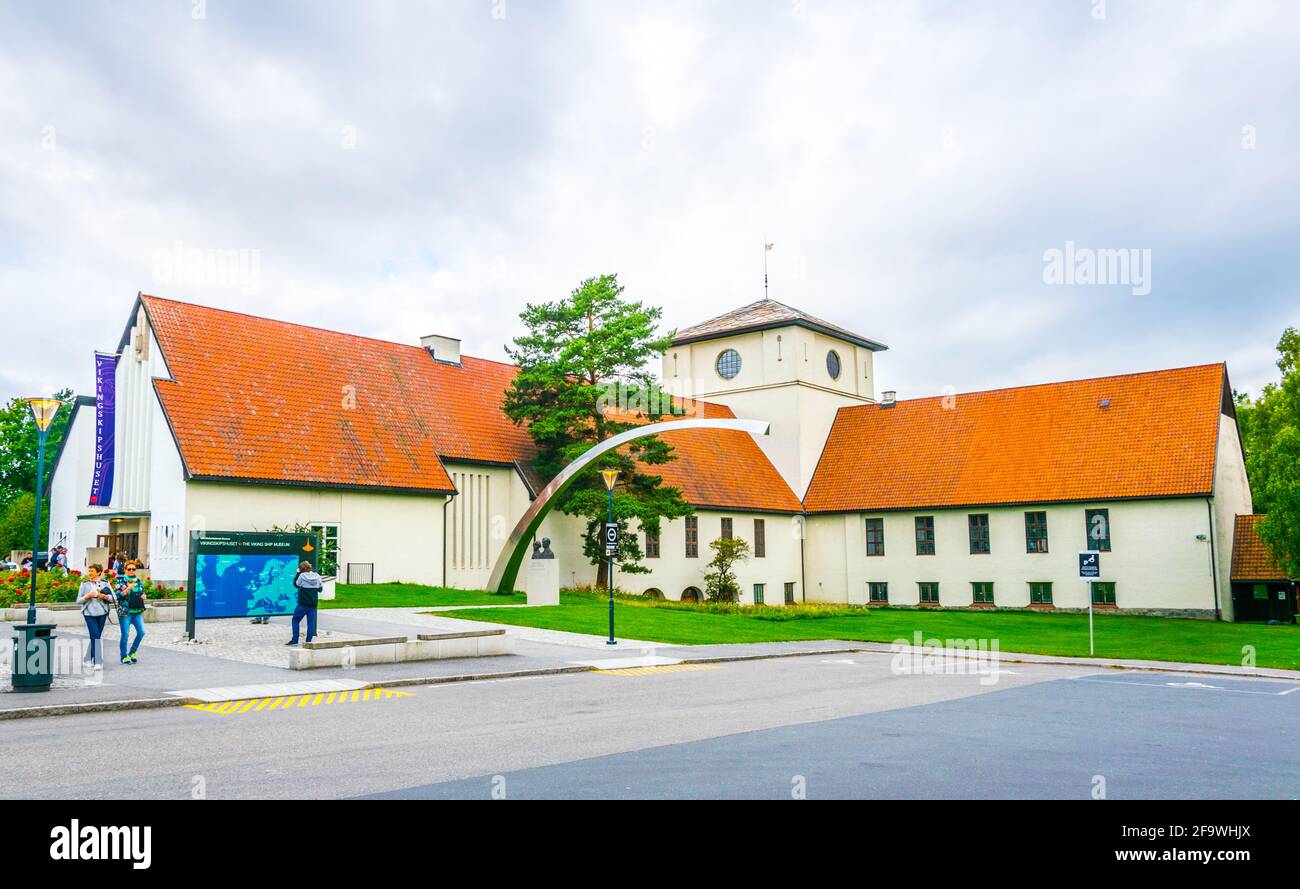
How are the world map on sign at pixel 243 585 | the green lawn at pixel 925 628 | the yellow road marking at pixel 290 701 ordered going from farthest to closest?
the green lawn at pixel 925 628, the world map on sign at pixel 243 585, the yellow road marking at pixel 290 701

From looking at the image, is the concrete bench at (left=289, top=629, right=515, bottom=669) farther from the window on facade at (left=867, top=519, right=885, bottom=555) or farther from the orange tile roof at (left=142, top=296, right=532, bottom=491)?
the window on facade at (left=867, top=519, right=885, bottom=555)

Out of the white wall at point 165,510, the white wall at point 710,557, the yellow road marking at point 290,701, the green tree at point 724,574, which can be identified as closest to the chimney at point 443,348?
the white wall at point 710,557

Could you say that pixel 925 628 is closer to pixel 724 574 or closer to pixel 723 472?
pixel 724 574

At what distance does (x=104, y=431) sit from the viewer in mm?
35375

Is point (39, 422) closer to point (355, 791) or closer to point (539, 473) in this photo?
point (355, 791)

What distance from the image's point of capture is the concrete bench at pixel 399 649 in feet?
58.0

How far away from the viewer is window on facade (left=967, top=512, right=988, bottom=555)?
150ft

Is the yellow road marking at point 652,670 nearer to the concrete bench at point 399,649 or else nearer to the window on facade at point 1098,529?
the concrete bench at point 399,649

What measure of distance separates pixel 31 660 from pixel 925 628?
27.6m

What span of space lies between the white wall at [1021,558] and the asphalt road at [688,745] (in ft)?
84.5

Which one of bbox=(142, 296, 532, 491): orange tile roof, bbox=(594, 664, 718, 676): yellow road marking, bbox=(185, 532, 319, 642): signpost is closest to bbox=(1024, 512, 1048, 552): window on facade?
bbox=(142, 296, 532, 491): orange tile roof

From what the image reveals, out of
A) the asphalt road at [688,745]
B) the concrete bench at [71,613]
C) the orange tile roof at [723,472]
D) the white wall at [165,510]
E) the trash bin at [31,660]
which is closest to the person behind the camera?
the asphalt road at [688,745]

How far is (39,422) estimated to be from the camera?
779 inches

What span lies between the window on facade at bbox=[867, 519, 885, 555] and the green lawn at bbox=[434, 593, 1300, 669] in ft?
22.8
